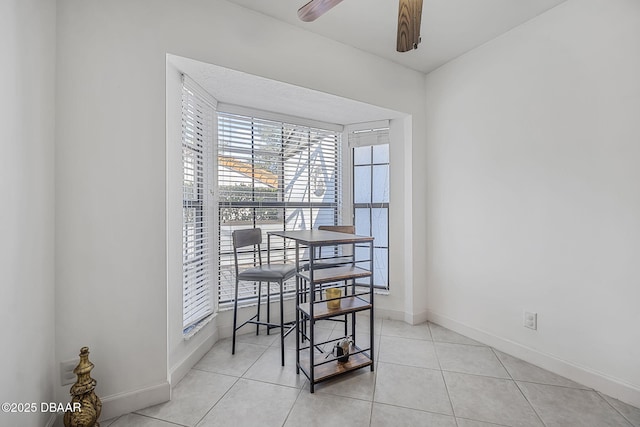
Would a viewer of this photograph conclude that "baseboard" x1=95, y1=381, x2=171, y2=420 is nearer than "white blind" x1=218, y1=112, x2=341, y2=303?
Yes

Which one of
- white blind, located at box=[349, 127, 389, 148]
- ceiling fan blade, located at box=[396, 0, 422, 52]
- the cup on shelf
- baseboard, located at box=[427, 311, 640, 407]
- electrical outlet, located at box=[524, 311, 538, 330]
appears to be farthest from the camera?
white blind, located at box=[349, 127, 389, 148]

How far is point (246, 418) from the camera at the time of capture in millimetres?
1562

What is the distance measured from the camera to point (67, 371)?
1490mm

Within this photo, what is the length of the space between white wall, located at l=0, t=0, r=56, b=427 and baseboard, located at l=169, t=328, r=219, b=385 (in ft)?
2.03

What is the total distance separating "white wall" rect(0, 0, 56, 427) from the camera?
1.12 m

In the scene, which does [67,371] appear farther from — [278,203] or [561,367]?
[561,367]

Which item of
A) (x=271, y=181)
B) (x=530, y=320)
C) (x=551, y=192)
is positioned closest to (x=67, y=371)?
(x=271, y=181)

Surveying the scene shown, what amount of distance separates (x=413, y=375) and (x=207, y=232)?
1.98 meters

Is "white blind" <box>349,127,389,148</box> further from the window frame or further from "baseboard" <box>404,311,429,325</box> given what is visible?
"baseboard" <box>404,311,429,325</box>

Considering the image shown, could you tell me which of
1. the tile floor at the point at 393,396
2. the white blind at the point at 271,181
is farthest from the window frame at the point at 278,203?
the tile floor at the point at 393,396

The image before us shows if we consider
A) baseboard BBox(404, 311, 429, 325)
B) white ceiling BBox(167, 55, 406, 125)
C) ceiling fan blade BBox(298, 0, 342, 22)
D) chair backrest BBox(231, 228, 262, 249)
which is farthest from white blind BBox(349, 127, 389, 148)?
baseboard BBox(404, 311, 429, 325)

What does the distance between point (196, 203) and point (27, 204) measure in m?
1.07

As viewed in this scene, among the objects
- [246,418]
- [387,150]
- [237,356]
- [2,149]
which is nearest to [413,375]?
[246,418]

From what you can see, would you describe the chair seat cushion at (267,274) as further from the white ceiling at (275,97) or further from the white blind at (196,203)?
the white ceiling at (275,97)
